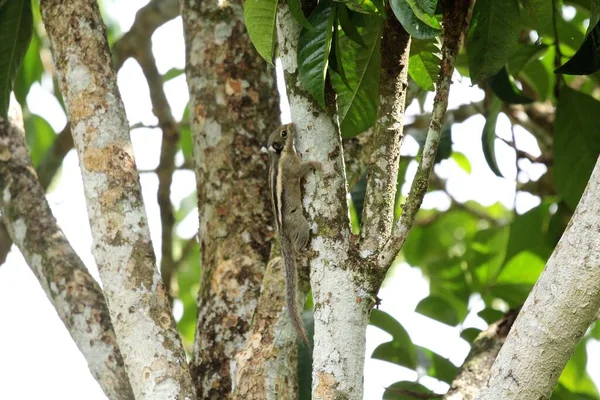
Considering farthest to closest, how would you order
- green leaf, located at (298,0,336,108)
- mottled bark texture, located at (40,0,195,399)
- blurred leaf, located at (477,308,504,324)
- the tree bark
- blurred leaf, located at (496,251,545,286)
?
blurred leaf, located at (496,251,545,286) < blurred leaf, located at (477,308,504,324) < mottled bark texture, located at (40,0,195,399) < green leaf, located at (298,0,336,108) < the tree bark

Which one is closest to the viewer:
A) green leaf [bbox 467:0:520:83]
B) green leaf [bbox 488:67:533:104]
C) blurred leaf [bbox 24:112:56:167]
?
green leaf [bbox 467:0:520:83]

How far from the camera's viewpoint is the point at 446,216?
5395mm

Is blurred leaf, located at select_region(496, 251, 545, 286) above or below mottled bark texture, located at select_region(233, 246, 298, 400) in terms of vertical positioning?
above

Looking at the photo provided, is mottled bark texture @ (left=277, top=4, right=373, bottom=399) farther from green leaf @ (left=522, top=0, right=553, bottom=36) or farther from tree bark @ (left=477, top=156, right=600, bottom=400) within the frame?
green leaf @ (left=522, top=0, right=553, bottom=36)

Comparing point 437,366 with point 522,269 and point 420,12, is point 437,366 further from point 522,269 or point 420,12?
point 420,12

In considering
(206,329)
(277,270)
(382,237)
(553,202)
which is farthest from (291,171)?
(553,202)

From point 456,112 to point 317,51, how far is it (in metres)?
2.73

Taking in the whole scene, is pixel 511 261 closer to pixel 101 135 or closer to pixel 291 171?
pixel 291 171

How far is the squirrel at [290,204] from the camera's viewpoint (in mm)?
2260

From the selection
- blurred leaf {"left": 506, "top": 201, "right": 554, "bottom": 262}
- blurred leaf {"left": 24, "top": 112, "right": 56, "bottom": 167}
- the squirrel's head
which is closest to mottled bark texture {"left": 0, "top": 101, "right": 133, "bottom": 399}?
the squirrel's head

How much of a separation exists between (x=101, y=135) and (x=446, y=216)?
3293 mm

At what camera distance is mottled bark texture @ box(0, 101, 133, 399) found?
8.55ft

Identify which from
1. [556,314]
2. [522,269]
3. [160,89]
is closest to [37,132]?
[160,89]

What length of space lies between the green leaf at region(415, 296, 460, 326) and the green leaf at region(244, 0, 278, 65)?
1.58 meters
